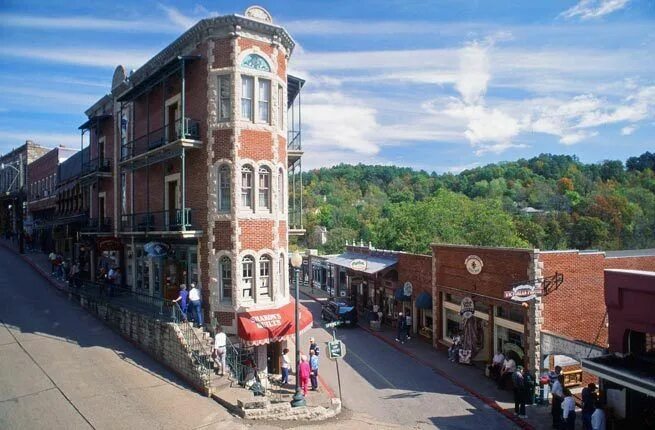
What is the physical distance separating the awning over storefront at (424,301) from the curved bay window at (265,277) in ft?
36.7

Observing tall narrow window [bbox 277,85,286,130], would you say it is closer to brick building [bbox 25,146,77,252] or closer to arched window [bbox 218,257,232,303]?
arched window [bbox 218,257,232,303]

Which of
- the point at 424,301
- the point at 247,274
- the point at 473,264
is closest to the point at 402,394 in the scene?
the point at 473,264

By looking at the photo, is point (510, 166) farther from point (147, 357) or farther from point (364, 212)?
point (147, 357)

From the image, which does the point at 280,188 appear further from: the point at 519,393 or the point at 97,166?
the point at 97,166

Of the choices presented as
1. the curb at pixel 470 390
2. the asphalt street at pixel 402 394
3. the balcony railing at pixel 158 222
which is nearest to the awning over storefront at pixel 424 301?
the curb at pixel 470 390

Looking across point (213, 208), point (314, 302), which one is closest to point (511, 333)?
point (213, 208)

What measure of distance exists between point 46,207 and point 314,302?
27.1 m

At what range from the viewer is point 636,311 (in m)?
13.8

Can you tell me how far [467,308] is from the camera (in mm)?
22422

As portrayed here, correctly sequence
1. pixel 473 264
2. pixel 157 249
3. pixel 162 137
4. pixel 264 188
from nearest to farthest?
pixel 264 188 < pixel 157 249 < pixel 162 137 < pixel 473 264

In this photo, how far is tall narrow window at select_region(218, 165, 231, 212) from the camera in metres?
17.8

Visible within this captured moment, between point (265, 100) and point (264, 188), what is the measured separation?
355 centimetres

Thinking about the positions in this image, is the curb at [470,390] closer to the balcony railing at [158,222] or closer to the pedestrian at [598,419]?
the pedestrian at [598,419]

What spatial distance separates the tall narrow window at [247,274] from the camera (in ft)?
58.2
